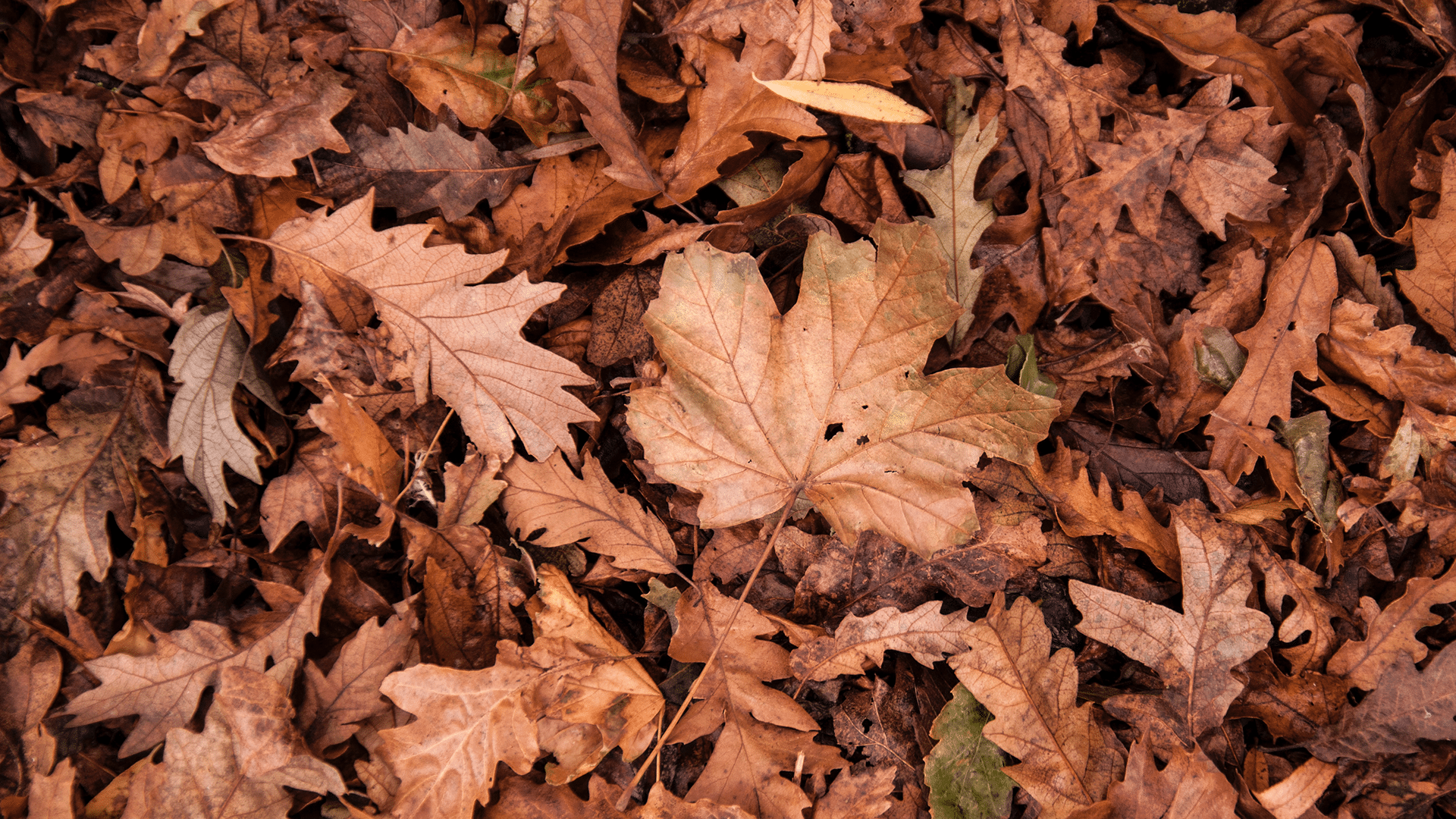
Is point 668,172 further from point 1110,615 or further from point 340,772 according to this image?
point 340,772

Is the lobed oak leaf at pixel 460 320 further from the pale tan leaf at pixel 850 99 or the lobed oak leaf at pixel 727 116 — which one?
the pale tan leaf at pixel 850 99

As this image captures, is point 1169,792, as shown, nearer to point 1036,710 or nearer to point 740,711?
point 1036,710

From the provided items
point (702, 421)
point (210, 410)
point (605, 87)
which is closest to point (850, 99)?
point (605, 87)

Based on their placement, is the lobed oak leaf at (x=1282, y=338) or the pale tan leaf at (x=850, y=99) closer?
the pale tan leaf at (x=850, y=99)

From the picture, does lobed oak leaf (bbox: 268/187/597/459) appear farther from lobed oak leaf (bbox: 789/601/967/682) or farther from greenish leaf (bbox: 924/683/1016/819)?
greenish leaf (bbox: 924/683/1016/819)

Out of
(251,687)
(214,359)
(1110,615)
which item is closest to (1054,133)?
(1110,615)

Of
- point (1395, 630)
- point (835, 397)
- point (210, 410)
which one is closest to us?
point (835, 397)

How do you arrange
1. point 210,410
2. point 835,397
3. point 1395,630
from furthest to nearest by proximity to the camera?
point 210,410 → point 1395,630 → point 835,397

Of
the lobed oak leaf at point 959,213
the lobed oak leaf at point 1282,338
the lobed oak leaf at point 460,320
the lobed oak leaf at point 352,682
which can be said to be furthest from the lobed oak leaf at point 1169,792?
the lobed oak leaf at point 352,682
